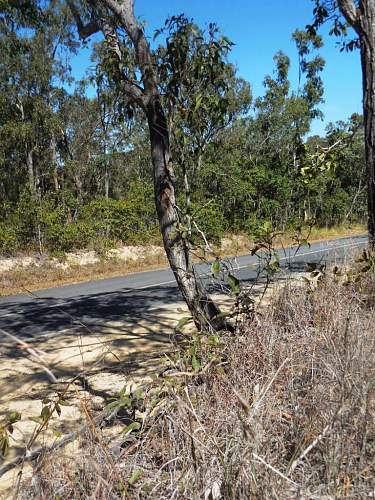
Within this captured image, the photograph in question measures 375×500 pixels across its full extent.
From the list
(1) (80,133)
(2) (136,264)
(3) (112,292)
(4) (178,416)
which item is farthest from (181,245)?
(1) (80,133)

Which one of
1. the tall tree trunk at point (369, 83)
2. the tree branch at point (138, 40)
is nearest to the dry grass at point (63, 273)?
the tree branch at point (138, 40)

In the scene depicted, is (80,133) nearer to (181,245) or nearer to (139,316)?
(139,316)

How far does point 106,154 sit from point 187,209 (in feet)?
89.7

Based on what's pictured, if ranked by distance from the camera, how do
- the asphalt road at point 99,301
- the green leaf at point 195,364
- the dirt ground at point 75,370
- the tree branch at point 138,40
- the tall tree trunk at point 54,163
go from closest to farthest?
1. the green leaf at point 195,364
2. the dirt ground at point 75,370
3. the tree branch at point 138,40
4. the asphalt road at point 99,301
5. the tall tree trunk at point 54,163

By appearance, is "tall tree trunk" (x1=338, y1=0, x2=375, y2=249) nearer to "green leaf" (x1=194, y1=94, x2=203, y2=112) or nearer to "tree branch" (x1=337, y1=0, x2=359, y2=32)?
"tree branch" (x1=337, y1=0, x2=359, y2=32)

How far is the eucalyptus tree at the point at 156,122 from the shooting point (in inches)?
179

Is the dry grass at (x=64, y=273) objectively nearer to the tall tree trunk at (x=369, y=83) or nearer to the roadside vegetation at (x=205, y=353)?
the roadside vegetation at (x=205, y=353)

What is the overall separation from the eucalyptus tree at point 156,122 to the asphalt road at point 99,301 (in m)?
0.91

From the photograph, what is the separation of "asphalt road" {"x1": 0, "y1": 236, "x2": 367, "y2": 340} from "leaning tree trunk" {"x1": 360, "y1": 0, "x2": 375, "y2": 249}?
71 centimetres

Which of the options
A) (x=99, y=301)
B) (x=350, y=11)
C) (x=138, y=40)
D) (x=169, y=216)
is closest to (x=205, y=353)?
(x=169, y=216)

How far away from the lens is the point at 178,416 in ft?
8.21

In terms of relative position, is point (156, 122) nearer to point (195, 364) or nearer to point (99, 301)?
point (195, 364)

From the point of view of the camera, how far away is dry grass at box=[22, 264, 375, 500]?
1956 millimetres

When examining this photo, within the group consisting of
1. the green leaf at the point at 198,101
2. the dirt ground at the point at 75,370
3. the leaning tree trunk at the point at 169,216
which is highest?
the green leaf at the point at 198,101
